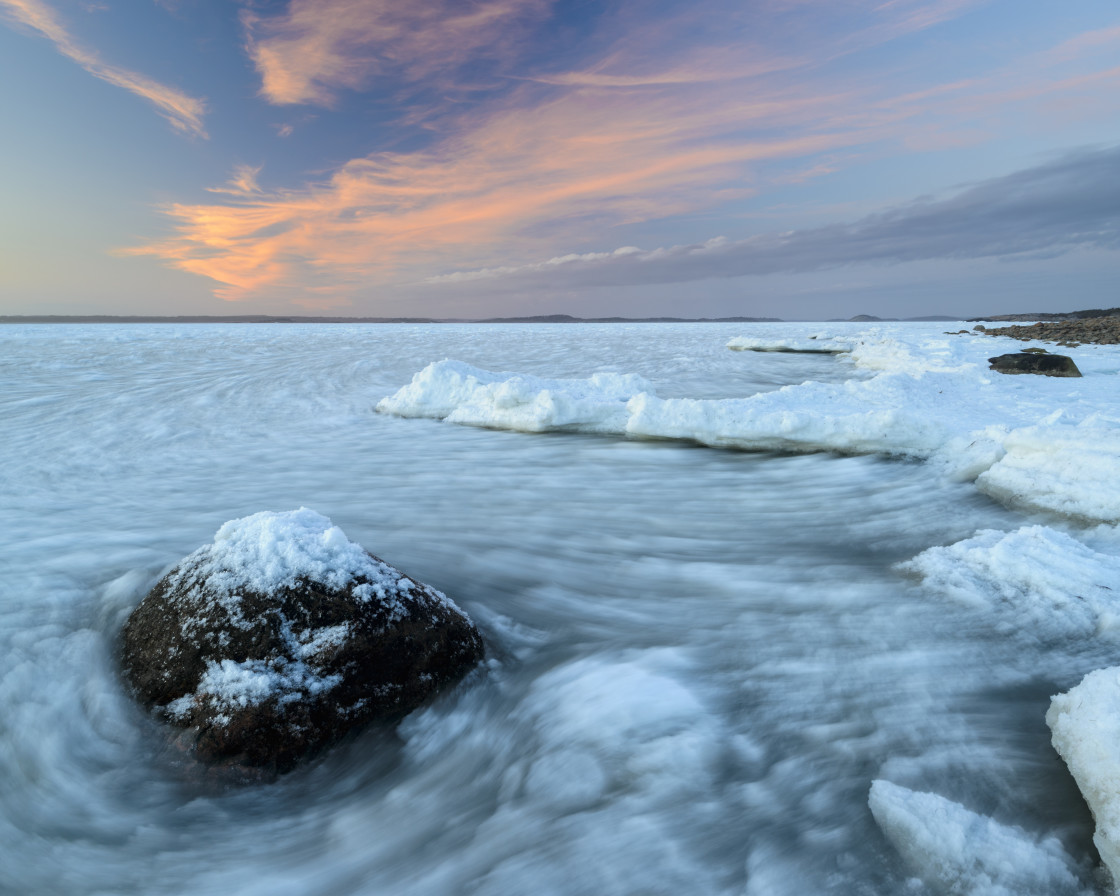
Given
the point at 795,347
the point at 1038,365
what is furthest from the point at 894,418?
the point at 795,347

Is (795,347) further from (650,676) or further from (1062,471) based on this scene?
(650,676)

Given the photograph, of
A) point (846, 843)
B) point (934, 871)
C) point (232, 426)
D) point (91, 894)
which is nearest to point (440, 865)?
point (91, 894)

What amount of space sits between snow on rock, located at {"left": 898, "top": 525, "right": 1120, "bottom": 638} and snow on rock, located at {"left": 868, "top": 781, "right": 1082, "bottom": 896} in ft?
4.07

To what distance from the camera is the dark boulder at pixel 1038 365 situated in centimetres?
1001

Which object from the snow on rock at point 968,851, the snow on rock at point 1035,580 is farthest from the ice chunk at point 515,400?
the snow on rock at point 968,851

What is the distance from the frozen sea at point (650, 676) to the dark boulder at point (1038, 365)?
21.6ft

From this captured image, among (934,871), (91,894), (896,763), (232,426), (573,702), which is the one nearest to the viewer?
(934,871)

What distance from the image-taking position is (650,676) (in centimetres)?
232

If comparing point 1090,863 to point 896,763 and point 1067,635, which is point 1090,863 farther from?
point 1067,635

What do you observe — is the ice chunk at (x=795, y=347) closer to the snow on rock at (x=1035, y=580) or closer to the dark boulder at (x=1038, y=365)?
the dark boulder at (x=1038, y=365)

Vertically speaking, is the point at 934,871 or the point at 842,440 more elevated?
the point at 842,440

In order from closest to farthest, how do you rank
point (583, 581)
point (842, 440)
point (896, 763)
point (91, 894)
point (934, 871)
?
point (934, 871) < point (91, 894) < point (896, 763) < point (583, 581) < point (842, 440)

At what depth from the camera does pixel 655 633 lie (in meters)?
2.76

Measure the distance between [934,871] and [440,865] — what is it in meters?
1.33
